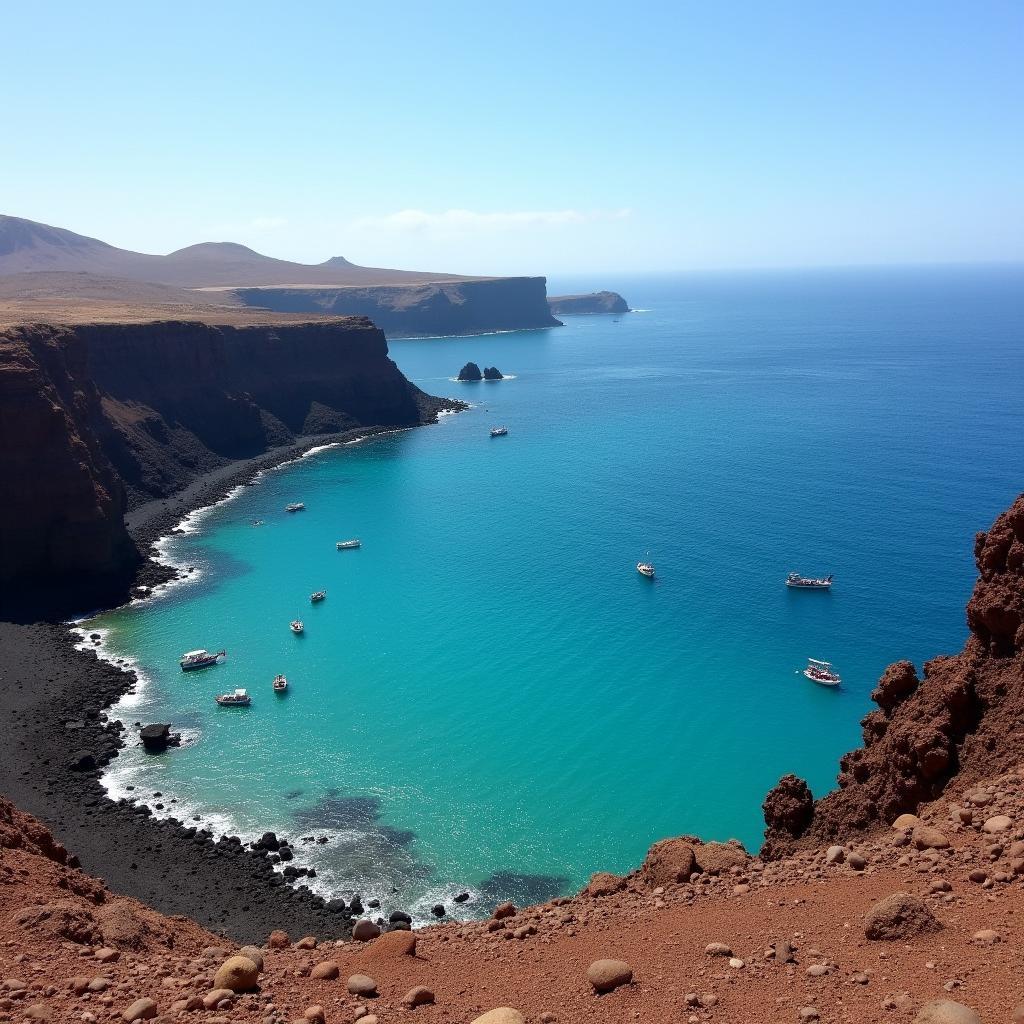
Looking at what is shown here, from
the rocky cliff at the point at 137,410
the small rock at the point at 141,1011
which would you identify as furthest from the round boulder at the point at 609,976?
the rocky cliff at the point at 137,410

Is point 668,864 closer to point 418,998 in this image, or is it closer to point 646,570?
point 418,998

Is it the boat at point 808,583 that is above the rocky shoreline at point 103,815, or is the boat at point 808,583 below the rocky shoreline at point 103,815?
above

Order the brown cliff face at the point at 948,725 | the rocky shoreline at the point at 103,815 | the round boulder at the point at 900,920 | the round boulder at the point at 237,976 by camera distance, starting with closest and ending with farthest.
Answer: the round boulder at the point at 900,920 < the round boulder at the point at 237,976 < the brown cliff face at the point at 948,725 < the rocky shoreline at the point at 103,815

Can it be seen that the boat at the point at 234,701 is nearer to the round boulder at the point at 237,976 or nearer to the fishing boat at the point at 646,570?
the fishing boat at the point at 646,570

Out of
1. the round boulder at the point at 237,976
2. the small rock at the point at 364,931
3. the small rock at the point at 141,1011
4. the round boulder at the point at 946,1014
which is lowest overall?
the small rock at the point at 364,931

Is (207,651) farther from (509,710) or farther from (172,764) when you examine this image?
(509,710)
